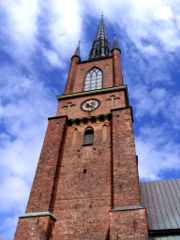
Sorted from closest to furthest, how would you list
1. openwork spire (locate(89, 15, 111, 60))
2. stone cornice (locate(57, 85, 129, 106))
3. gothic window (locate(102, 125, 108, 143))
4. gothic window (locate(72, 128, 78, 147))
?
gothic window (locate(102, 125, 108, 143)), gothic window (locate(72, 128, 78, 147)), stone cornice (locate(57, 85, 129, 106)), openwork spire (locate(89, 15, 111, 60))

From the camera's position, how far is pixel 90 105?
1811 centimetres

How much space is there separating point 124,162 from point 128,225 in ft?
11.0

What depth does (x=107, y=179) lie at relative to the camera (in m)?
12.7

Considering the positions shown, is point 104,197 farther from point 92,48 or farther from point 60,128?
point 92,48

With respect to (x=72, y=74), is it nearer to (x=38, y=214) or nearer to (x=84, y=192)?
(x=84, y=192)

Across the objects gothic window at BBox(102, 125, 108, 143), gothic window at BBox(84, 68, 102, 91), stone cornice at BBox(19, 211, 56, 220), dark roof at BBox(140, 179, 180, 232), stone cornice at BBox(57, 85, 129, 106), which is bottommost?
stone cornice at BBox(19, 211, 56, 220)

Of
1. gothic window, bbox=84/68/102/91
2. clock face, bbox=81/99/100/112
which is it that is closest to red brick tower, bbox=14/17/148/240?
clock face, bbox=81/99/100/112

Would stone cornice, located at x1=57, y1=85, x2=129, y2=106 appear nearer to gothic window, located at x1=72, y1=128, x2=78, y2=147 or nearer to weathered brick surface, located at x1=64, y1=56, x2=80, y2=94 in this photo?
weathered brick surface, located at x1=64, y1=56, x2=80, y2=94

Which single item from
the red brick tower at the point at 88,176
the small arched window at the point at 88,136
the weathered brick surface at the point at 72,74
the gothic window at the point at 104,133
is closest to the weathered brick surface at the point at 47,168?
the red brick tower at the point at 88,176

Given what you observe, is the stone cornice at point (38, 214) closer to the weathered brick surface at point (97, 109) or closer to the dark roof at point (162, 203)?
the dark roof at point (162, 203)

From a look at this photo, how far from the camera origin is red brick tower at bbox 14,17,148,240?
10.8 meters

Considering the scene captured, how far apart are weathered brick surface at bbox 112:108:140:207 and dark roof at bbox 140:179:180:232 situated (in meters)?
2.43

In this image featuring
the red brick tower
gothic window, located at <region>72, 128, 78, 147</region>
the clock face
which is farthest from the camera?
the clock face

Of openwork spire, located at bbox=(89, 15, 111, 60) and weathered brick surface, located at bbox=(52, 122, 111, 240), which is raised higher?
openwork spire, located at bbox=(89, 15, 111, 60)
